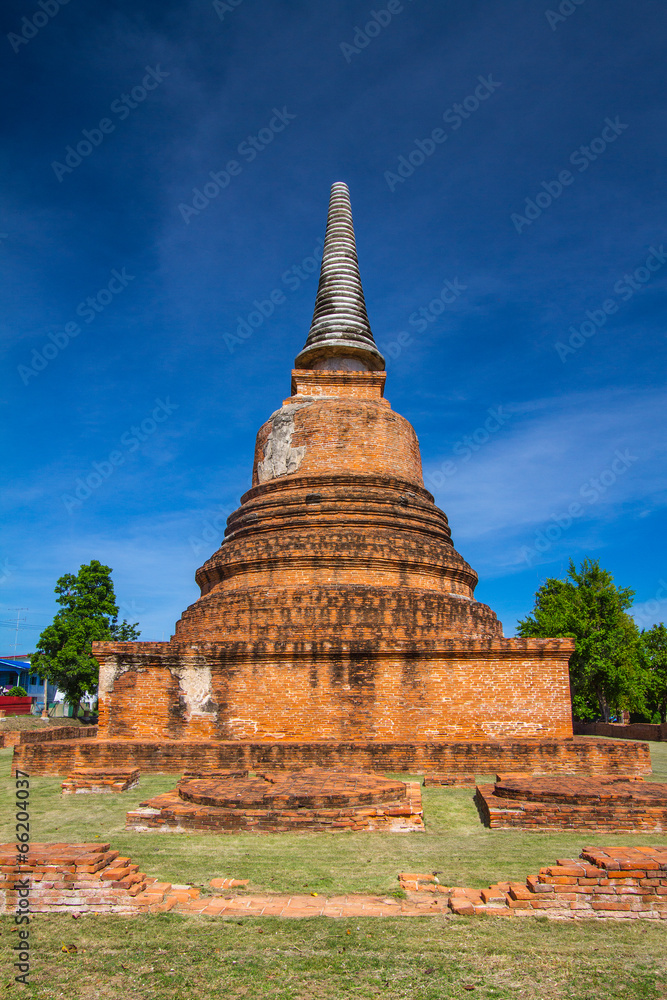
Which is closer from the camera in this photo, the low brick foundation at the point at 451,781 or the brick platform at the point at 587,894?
the brick platform at the point at 587,894

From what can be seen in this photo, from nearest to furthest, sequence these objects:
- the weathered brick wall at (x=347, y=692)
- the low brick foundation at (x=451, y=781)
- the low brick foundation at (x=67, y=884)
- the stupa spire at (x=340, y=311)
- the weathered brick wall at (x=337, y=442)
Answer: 1. the low brick foundation at (x=67, y=884)
2. the low brick foundation at (x=451, y=781)
3. the weathered brick wall at (x=347, y=692)
4. the weathered brick wall at (x=337, y=442)
5. the stupa spire at (x=340, y=311)

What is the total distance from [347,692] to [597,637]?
19450mm

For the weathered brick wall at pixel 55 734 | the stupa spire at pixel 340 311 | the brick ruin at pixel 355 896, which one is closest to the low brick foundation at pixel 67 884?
the brick ruin at pixel 355 896

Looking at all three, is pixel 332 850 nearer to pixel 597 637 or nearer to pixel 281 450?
pixel 281 450

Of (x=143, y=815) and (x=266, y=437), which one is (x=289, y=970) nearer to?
(x=143, y=815)

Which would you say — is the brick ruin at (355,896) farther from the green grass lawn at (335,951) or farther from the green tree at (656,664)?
the green tree at (656,664)

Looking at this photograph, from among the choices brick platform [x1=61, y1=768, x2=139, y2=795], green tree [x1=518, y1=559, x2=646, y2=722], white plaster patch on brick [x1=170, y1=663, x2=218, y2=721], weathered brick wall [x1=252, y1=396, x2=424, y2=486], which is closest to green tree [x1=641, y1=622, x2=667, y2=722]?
green tree [x1=518, y1=559, x2=646, y2=722]

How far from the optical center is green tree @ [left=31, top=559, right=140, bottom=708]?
28.9 m

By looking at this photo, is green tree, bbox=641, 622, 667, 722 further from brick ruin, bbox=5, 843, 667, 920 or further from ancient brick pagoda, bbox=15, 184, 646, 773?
brick ruin, bbox=5, 843, 667, 920

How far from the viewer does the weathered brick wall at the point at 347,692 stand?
41.2 ft

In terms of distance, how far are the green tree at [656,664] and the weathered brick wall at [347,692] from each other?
66.9 ft

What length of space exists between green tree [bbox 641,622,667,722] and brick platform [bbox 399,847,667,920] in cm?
2736

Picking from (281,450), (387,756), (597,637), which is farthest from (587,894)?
(597,637)

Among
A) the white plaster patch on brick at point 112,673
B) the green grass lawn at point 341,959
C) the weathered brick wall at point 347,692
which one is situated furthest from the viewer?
the white plaster patch on brick at point 112,673
